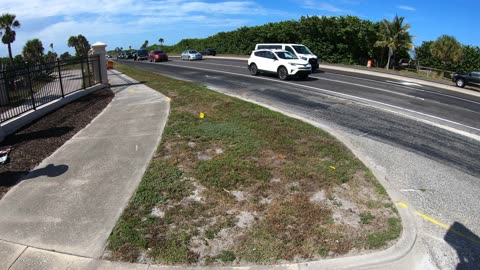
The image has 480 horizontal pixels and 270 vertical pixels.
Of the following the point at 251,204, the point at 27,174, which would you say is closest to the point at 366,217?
the point at 251,204

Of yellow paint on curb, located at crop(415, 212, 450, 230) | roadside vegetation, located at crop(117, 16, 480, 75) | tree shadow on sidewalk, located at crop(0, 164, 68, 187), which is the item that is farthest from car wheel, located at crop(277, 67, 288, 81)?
roadside vegetation, located at crop(117, 16, 480, 75)

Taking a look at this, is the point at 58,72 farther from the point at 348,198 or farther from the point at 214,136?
the point at 348,198

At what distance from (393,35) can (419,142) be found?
35102 mm

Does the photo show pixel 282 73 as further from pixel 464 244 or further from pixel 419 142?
pixel 464 244

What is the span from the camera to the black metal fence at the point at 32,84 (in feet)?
31.8

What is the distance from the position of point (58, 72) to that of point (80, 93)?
59.9 inches

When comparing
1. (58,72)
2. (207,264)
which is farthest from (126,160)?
(58,72)

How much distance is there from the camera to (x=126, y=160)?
6840 mm

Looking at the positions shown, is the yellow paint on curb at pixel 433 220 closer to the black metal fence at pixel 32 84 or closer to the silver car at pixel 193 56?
the black metal fence at pixel 32 84

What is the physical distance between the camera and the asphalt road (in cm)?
482

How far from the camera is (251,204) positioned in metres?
5.27

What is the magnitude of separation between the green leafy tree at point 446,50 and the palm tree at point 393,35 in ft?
15.2

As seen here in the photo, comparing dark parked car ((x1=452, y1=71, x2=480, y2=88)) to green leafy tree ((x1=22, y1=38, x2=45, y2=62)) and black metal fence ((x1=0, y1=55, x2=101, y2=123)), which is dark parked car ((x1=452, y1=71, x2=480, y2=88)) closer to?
black metal fence ((x1=0, y1=55, x2=101, y2=123))

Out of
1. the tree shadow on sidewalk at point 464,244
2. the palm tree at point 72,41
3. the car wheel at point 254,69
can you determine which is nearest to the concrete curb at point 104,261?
the tree shadow on sidewalk at point 464,244
